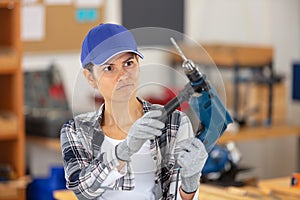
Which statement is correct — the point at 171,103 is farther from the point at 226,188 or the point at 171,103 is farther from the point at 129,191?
the point at 226,188

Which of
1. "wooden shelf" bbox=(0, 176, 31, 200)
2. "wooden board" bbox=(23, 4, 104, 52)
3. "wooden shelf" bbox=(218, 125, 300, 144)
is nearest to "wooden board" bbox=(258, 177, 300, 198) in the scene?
"wooden shelf" bbox=(218, 125, 300, 144)

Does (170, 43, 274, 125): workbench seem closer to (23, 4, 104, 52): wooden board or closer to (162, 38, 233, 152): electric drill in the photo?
(23, 4, 104, 52): wooden board

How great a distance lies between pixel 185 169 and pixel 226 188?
1400mm

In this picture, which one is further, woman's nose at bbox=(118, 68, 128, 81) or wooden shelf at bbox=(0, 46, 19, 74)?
wooden shelf at bbox=(0, 46, 19, 74)

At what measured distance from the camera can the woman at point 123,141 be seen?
1854 mm

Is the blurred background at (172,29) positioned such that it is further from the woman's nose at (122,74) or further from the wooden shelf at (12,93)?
the woman's nose at (122,74)

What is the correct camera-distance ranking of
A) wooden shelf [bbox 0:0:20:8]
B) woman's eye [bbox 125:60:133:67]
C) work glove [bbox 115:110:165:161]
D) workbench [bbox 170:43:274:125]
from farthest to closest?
1. workbench [bbox 170:43:274:125]
2. wooden shelf [bbox 0:0:20:8]
3. woman's eye [bbox 125:60:133:67]
4. work glove [bbox 115:110:165:161]

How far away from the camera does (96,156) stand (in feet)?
6.40

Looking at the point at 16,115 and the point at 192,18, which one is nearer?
the point at 16,115

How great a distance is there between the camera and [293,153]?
20.2 ft

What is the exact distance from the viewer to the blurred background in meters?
4.68

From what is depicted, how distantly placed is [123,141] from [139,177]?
0.50ft

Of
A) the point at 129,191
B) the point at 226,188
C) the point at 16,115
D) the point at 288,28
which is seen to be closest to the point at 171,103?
the point at 129,191

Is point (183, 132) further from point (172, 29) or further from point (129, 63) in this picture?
point (172, 29)
